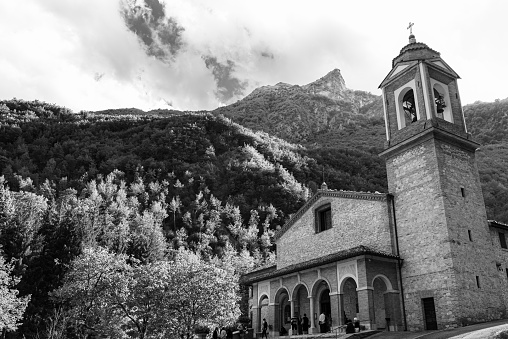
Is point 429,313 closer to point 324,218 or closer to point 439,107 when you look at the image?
point 324,218

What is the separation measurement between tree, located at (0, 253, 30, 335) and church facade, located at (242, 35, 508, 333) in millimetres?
18712

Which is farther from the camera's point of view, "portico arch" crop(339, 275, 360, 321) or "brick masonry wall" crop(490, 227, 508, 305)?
"portico arch" crop(339, 275, 360, 321)

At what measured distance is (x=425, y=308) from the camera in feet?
67.5

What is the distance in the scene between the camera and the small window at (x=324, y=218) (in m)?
27.4

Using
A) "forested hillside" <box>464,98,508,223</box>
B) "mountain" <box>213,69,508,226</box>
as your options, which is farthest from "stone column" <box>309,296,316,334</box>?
"mountain" <box>213,69,508,226</box>

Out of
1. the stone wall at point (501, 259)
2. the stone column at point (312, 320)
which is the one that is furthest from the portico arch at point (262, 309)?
the stone wall at point (501, 259)

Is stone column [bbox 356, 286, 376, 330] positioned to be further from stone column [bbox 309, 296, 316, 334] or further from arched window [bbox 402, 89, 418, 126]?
arched window [bbox 402, 89, 418, 126]

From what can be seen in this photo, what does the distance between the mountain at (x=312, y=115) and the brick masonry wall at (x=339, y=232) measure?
81.3 m

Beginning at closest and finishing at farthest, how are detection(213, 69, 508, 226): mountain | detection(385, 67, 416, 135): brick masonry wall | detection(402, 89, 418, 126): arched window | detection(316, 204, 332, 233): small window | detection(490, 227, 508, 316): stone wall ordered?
detection(490, 227, 508, 316): stone wall
detection(385, 67, 416, 135): brick masonry wall
detection(402, 89, 418, 126): arched window
detection(316, 204, 332, 233): small window
detection(213, 69, 508, 226): mountain

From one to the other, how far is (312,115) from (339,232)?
126024mm

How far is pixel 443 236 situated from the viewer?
806 inches

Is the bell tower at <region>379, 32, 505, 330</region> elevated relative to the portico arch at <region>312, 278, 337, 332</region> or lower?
elevated

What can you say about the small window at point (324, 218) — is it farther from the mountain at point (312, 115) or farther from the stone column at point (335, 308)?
the mountain at point (312, 115)

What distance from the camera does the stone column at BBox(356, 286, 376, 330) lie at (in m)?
19.9
